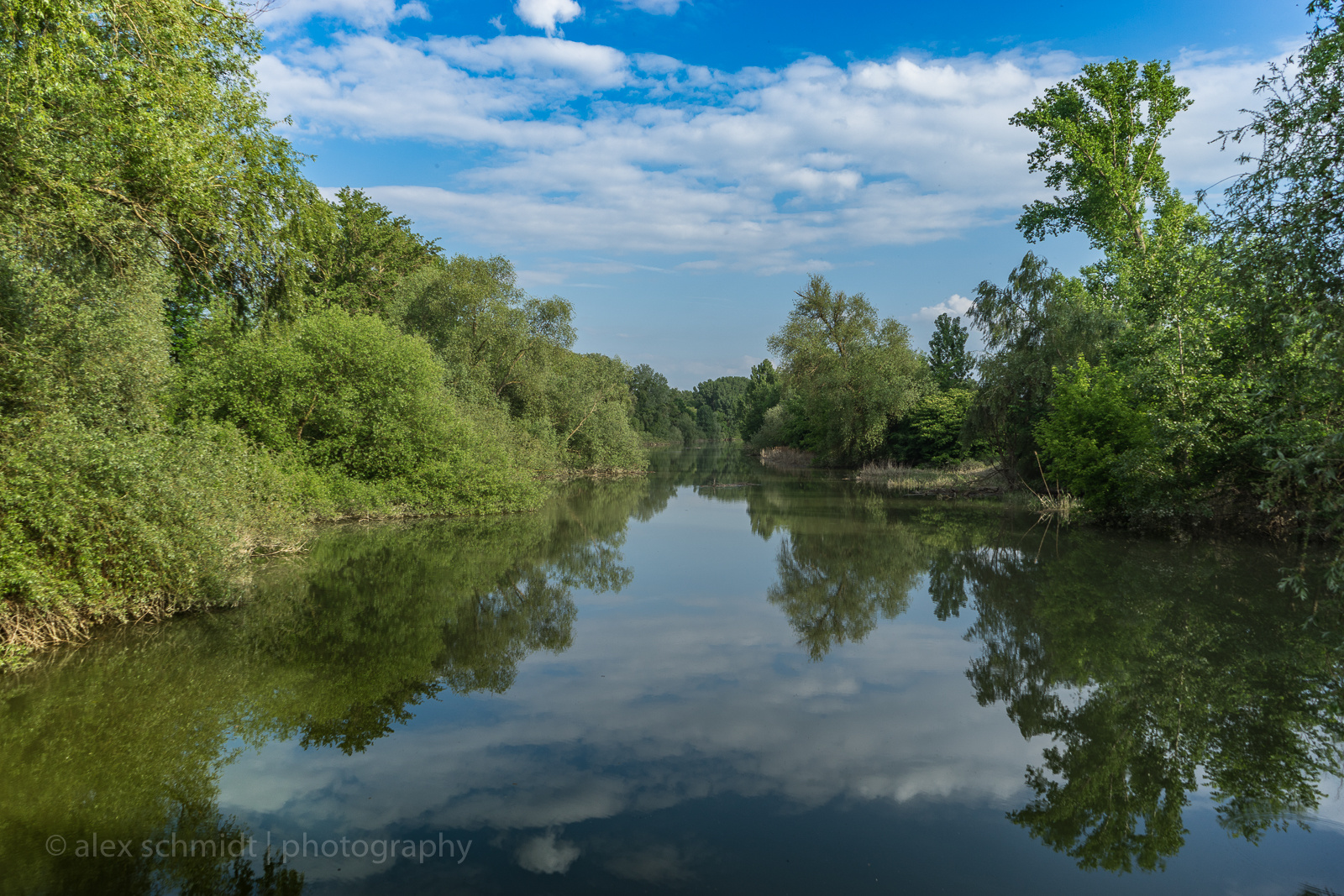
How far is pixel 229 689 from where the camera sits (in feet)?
24.5

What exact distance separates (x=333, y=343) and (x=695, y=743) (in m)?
A: 17.5

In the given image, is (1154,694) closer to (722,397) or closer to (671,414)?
(671,414)

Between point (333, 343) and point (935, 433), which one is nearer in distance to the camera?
point (333, 343)

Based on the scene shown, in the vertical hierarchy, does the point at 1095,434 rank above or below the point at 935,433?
below

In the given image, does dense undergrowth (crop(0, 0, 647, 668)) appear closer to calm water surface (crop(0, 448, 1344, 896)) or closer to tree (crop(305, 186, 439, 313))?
calm water surface (crop(0, 448, 1344, 896))

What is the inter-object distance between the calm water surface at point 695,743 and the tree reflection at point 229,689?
4cm

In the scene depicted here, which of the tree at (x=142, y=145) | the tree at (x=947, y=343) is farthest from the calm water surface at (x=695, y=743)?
the tree at (x=947, y=343)

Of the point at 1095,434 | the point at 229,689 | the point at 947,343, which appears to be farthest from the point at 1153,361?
the point at 947,343

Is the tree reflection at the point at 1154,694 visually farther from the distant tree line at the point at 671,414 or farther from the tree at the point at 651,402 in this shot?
the tree at the point at 651,402

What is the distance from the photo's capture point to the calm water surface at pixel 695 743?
4625 mm

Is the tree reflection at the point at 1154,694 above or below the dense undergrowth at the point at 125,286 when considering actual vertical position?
below

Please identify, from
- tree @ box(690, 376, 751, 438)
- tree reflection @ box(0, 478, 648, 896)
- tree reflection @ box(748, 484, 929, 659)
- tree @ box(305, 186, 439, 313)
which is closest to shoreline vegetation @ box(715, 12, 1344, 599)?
tree reflection @ box(748, 484, 929, 659)

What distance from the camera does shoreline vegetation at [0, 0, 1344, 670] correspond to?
24.6 feet

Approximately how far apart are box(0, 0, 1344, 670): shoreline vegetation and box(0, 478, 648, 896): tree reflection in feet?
3.37
